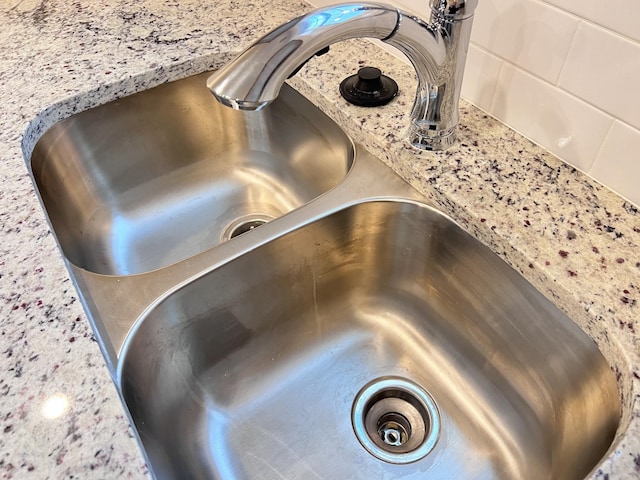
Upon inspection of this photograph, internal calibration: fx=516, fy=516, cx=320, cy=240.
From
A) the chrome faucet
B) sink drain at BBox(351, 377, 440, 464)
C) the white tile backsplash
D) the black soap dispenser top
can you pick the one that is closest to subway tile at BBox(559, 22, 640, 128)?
the white tile backsplash

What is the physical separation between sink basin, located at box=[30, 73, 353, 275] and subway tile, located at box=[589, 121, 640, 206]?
32 cm

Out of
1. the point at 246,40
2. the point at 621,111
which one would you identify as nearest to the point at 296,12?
the point at 246,40

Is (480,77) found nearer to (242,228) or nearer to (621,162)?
(621,162)

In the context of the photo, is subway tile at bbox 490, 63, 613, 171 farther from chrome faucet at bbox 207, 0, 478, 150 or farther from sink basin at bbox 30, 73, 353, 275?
sink basin at bbox 30, 73, 353, 275

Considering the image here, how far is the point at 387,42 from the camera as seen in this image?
21.5 inches

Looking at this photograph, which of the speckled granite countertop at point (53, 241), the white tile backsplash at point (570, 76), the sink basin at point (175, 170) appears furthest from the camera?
the sink basin at point (175, 170)

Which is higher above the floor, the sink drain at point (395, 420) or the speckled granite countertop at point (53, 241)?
the speckled granite countertop at point (53, 241)

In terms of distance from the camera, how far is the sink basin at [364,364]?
1.89ft

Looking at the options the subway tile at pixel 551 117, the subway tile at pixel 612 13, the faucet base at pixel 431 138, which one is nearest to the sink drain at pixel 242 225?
the faucet base at pixel 431 138

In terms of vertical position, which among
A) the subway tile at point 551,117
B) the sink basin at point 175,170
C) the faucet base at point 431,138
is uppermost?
the subway tile at point 551,117

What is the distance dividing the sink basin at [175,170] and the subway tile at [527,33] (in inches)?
9.1

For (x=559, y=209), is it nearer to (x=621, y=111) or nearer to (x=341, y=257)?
(x=621, y=111)

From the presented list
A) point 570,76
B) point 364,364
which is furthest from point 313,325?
point 570,76

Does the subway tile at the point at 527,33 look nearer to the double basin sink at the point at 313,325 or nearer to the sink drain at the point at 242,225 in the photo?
the double basin sink at the point at 313,325
